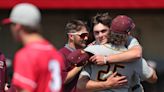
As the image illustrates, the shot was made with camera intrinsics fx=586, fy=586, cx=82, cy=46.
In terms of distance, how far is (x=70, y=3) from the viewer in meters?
11.5

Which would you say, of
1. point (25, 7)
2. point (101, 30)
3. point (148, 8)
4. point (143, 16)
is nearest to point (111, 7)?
point (148, 8)

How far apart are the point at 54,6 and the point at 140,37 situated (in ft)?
7.16

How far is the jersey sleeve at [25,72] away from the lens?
3.64 m

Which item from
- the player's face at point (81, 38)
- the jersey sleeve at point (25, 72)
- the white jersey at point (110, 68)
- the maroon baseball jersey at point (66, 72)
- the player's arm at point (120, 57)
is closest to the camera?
the jersey sleeve at point (25, 72)

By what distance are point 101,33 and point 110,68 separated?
14.5 inches

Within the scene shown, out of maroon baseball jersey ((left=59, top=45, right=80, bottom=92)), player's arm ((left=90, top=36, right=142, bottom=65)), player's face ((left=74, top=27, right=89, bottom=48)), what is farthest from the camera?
player's face ((left=74, top=27, right=89, bottom=48))

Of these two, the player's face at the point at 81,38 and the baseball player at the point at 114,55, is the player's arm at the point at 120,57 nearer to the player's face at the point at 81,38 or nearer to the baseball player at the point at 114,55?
the baseball player at the point at 114,55

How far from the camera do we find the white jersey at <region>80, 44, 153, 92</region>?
188 inches

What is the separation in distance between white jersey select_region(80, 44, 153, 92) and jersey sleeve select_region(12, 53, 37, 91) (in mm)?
1192

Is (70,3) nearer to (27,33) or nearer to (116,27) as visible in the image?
(116,27)

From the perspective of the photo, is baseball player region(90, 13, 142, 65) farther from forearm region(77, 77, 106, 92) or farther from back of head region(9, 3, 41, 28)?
back of head region(9, 3, 41, 28)

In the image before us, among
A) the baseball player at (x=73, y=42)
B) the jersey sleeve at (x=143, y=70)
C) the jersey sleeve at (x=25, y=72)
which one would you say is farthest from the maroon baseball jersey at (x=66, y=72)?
the jersey sleeve at (x=25, y=72)

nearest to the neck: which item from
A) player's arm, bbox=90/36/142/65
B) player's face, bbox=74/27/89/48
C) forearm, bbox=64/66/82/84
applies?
player's arm, bbox=90/36/142/65

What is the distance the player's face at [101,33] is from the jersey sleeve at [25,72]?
4.56ft
